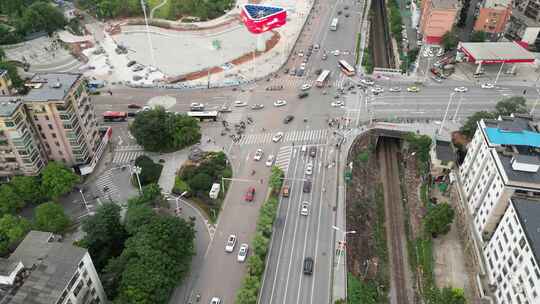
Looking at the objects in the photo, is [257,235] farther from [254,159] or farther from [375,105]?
[375,105]

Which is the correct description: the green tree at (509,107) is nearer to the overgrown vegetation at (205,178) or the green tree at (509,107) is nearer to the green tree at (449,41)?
the green tree at (449,41)

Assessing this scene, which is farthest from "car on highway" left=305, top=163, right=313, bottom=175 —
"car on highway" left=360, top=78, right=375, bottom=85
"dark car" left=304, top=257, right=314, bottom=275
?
"car on highway" left=360, top=78, right=375, bottom=85

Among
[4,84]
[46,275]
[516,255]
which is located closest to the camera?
[46,275]

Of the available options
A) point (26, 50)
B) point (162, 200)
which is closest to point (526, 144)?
point (162, 200)

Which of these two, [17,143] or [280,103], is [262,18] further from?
[17,143]

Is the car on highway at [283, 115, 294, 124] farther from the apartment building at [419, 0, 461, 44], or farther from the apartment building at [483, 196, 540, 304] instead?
the apartment building at [419, 0, 461, 44]

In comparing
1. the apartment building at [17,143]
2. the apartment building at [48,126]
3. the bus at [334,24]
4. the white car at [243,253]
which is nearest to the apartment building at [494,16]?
the bus at [334,24]

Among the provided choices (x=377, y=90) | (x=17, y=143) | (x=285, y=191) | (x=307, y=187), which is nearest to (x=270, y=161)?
(x=285, y=191)
